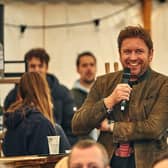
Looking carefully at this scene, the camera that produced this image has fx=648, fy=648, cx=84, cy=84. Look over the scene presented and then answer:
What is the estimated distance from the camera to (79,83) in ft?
17.9

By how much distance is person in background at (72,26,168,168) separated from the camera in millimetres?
2697

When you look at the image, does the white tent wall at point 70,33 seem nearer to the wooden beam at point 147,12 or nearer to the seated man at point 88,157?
the wooden beam at point 147,12

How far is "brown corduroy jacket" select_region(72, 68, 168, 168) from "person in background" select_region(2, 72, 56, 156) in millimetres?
974

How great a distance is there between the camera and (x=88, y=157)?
232 cm

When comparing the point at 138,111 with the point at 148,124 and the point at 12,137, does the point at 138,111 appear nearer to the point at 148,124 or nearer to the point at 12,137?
the point at 148,124

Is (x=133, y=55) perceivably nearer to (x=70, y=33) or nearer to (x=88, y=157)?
(x=88, y=157)

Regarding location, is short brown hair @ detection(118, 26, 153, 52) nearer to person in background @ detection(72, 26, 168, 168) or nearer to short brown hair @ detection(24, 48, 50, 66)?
person in background @ detection(72, 26, 168, 168)

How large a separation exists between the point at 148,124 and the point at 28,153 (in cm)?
128

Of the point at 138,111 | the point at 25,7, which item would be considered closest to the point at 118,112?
the point at 138,111

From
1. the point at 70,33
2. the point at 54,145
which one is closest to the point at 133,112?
the point at 54,145

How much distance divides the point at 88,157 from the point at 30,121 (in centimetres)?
152

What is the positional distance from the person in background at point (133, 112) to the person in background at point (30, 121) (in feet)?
3.22

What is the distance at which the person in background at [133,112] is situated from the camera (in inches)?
106

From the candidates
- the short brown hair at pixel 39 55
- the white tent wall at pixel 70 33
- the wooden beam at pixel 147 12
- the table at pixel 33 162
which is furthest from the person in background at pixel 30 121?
the wooden beam at pixel 147 12
